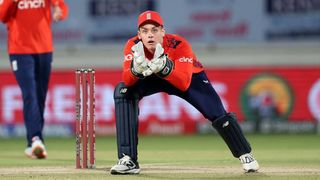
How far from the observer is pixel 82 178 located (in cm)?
746

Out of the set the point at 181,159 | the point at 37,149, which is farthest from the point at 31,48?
the point at 181,159

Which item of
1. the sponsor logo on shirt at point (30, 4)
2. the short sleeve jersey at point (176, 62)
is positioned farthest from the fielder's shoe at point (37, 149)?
the short sleeve jersey at point (176, 62)

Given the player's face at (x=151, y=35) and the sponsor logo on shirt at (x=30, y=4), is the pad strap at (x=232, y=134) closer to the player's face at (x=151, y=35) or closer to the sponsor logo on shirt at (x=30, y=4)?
the player's face at (x=151, y=35)

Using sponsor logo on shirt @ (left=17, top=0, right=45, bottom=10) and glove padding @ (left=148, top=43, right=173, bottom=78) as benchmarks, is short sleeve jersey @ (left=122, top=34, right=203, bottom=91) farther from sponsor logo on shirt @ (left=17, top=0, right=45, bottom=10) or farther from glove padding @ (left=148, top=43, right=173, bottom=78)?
sponsor logo on shirt @ (left=17, top=0, right=45, bottom=10)

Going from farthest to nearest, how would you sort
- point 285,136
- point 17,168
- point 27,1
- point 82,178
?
point 285,136, point 27,1, point 17,168, point 82,178

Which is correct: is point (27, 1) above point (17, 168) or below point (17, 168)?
above

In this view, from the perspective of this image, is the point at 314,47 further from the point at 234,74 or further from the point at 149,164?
the point at 149,164

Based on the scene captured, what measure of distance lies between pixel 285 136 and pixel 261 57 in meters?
1.81

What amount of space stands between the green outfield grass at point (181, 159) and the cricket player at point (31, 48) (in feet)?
1.34

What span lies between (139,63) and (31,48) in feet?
9.34

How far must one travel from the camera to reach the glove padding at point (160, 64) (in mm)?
7352

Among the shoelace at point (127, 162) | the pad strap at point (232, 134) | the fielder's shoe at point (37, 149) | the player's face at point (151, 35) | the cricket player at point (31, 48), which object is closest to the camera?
the player's face at point (151, 35)

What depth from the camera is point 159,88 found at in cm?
785

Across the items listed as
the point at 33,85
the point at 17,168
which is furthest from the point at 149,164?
the point at 33,85
